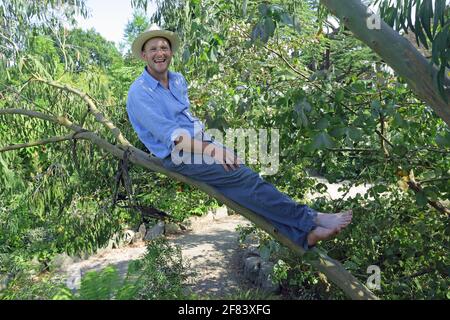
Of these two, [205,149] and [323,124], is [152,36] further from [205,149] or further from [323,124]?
[323,124]

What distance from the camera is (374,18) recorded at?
1.73 m

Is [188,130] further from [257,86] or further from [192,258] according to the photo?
[192,258]

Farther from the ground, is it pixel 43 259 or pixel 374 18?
pixel 374 18

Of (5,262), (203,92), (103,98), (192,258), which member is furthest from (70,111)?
(192,258)

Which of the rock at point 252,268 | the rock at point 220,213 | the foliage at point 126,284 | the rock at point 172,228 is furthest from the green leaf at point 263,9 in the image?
the rock at point 220,213

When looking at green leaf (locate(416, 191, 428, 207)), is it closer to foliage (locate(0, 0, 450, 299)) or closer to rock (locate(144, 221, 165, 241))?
foliage (locate(0, 0, 450, 299))

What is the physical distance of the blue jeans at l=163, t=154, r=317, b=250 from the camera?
2158mm

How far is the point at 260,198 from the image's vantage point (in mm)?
2154

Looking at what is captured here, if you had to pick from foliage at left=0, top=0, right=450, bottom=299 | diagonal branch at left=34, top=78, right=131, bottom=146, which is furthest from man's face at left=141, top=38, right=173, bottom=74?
diagonal branch at left=34, top=78, right=131, bottom=146

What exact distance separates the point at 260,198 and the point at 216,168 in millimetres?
234

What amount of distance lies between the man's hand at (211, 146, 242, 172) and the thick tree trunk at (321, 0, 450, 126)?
781 mm

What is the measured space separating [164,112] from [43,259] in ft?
16.3

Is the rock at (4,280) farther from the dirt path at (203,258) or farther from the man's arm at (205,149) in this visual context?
the man's arm at (205,149)

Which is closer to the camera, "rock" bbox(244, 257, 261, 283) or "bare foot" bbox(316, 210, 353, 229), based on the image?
"bare foot" bbox(316, 210, 353, 229)
